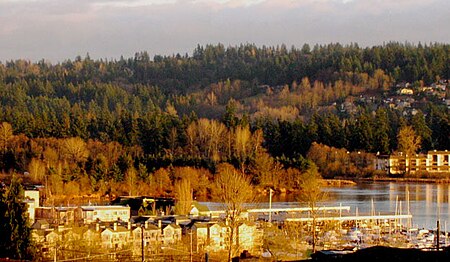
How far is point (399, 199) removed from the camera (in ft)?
102

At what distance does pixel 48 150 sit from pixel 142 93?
3923cm

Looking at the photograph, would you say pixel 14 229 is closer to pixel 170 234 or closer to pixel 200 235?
pixel 170 234

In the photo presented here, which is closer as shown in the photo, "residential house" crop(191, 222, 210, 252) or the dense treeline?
"residential house" crop(191, 222, 210, 252)

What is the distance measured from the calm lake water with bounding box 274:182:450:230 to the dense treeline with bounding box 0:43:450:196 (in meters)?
3.05

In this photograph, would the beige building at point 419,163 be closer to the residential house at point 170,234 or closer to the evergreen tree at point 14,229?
the residential house at point 170,234

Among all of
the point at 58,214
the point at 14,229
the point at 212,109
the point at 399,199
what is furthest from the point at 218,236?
the point at 212,109

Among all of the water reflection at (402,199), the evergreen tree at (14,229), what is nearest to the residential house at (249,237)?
the evergreen tree at (14,229)

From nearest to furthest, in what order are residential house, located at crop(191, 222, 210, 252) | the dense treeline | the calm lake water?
1. residential house, located at crop(191, 222, 210, 252)
2. the calm lake water
3. the dense treeline

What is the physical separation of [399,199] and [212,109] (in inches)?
1769

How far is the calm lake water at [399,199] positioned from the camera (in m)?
26.4

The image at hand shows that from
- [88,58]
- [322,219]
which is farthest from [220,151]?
[88,58]

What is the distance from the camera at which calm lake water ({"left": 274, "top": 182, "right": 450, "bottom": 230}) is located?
2636 cm

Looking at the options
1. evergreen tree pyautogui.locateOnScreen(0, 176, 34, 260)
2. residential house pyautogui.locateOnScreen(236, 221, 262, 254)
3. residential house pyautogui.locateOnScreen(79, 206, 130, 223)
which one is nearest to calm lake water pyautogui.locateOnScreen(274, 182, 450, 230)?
residential house pyautogui.locateOnScreen(236, 221, 262, 254)

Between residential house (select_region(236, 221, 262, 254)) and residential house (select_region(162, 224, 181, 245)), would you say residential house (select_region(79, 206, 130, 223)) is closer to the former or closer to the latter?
residential house (select_region(162, 224, 181, 245))
